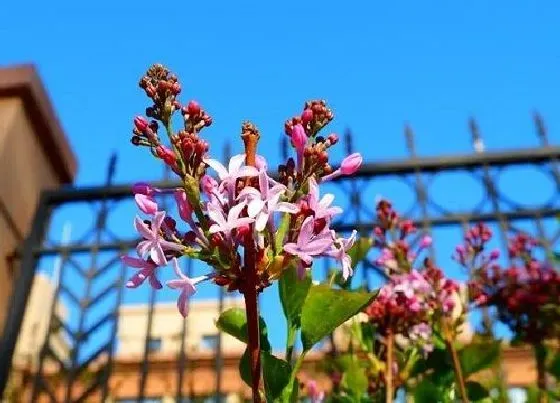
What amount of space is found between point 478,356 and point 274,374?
86cm

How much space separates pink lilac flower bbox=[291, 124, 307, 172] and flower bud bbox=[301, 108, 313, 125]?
0.04 ft

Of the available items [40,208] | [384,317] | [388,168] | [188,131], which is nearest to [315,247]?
[188,131]

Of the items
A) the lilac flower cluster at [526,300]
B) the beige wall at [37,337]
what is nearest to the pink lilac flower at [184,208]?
the lilac flower cluster at [526,300]

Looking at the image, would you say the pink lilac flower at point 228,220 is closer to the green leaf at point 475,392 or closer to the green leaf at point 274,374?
the green leaf at point 274,374

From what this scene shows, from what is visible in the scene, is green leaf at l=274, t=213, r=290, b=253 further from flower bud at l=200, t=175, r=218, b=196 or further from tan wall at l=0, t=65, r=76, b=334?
tan wall at l=0, t=65, r=76, b=334

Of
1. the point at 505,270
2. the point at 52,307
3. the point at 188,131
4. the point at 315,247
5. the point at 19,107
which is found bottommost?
the point at 315,247

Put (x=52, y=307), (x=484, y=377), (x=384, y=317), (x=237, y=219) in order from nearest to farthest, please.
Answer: (x=237, y=219)
(x=384, y=317)
(x=484, y=377)
(x=52, y=307)

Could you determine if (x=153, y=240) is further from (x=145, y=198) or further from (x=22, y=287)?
(x=22, y=287)

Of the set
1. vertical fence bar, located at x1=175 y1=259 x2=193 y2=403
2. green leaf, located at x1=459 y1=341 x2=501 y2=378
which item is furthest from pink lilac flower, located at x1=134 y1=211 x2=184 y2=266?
vertical fence bar, located at x1=175 y1=259 x2=193 y2=403

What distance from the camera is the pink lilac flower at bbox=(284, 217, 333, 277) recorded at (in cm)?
76

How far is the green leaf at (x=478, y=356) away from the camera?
1.50 m

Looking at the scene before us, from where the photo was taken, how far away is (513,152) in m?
3.24

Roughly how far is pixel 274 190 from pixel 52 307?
278cm

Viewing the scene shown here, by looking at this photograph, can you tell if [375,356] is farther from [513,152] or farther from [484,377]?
[513,152]
